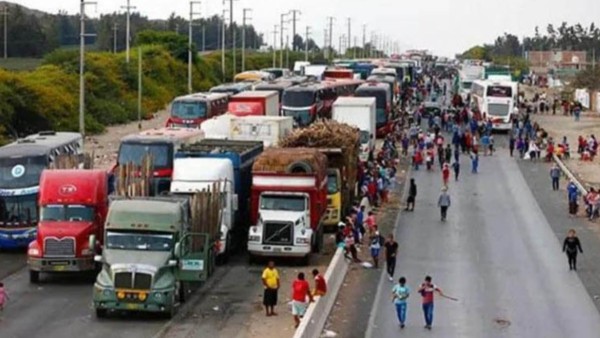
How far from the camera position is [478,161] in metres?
61.4

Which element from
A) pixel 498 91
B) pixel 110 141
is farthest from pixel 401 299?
pixel 498 91

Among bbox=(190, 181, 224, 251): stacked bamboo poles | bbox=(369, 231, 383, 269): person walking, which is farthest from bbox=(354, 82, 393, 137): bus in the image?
bbox=(190, 181, 224, 251): stacked bamboo poles

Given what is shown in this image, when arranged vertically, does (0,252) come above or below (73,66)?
below

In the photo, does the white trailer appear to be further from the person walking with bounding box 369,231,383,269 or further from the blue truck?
the person walking with bounding box 369,231,383,269

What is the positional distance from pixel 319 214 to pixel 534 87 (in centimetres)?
14082

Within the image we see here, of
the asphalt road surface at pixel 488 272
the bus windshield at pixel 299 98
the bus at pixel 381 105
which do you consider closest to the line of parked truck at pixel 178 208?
the asphalt road surface at pixel 488 272

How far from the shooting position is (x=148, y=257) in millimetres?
26344

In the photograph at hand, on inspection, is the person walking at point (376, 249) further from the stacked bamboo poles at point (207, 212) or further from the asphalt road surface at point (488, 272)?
the stacked bamboo poles at point (207, 212)

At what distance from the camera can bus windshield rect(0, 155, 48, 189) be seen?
114 feet

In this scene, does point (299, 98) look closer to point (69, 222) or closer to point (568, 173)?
point (568, 173)

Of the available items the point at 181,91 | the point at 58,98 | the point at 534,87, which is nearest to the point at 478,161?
the point at 58,98

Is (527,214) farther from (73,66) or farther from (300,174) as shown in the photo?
(73,66)

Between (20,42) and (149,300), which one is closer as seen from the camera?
(149,300)

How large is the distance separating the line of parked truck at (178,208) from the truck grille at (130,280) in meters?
0.02
